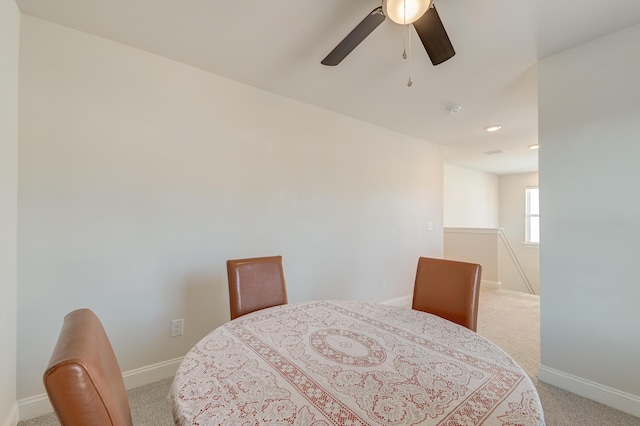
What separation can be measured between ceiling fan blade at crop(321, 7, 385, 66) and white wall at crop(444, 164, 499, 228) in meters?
4.90

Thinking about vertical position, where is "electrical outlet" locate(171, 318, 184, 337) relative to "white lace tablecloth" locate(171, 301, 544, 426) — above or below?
below

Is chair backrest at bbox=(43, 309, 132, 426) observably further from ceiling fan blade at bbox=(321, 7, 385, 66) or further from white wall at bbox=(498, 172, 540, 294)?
white wall at bbox=(498, 172, 540, 294)

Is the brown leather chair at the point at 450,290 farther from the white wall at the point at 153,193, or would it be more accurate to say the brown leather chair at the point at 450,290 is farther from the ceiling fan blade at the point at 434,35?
the white wall at the point at 153,193

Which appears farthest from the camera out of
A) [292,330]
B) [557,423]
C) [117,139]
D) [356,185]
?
[356,185]

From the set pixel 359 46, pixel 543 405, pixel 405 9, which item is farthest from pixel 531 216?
pixel 405 9

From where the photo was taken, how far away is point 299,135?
287 cm

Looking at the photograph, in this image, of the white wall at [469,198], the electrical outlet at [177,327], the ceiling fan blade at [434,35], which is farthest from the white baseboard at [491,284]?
the electrical outlet at [177,327]

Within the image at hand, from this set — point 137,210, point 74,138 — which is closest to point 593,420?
point 137,210

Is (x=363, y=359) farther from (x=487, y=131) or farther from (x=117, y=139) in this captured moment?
(x=487, y=131)

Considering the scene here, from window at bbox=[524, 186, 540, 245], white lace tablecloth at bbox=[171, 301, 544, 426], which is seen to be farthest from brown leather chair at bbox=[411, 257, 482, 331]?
window at bbox=[524, 186, 540, 245]

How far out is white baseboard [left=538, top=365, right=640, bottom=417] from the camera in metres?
1.75

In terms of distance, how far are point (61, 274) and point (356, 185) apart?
8.69ft

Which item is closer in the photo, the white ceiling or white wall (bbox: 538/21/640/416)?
the white ceiling

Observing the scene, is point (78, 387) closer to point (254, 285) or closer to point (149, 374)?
point (254, 285)
